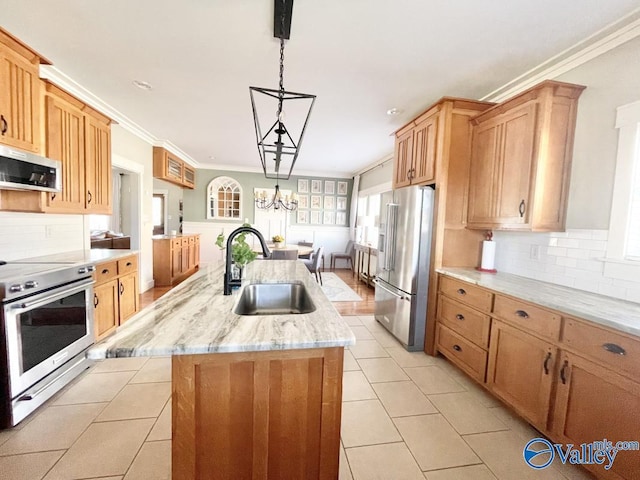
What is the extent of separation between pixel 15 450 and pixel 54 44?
281 cm

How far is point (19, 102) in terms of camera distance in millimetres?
1894

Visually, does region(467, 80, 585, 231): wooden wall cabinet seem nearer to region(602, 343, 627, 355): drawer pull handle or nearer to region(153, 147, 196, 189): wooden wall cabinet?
region(602, 343, 627, 355): drawer pull handle

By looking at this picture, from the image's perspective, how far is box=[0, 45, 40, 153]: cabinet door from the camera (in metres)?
1.78

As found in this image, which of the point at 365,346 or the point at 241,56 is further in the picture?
the point at 365,346

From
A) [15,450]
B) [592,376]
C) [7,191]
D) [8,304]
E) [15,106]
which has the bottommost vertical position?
[15,450]

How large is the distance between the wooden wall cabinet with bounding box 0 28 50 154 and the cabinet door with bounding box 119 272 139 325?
4.58 ft

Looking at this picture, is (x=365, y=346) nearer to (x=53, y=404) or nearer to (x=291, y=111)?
(x=53, y=404)

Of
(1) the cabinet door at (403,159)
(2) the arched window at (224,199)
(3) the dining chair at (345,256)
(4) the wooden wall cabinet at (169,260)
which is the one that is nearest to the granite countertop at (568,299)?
(1) the cabinet door at (403,159)

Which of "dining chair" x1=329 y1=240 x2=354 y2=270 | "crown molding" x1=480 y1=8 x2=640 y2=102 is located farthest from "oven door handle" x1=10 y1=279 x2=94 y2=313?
"dining chair" x1=329 y1=240 x2=354 y2=270

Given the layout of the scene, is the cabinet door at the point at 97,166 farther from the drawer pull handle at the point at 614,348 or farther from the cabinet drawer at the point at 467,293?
the drawer pull handle at the point at 614,348

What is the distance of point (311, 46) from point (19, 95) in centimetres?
213

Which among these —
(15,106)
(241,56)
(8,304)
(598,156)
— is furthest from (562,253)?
(15,106)

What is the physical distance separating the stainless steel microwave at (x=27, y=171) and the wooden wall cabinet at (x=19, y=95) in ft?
0.38

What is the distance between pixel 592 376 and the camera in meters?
1.37
